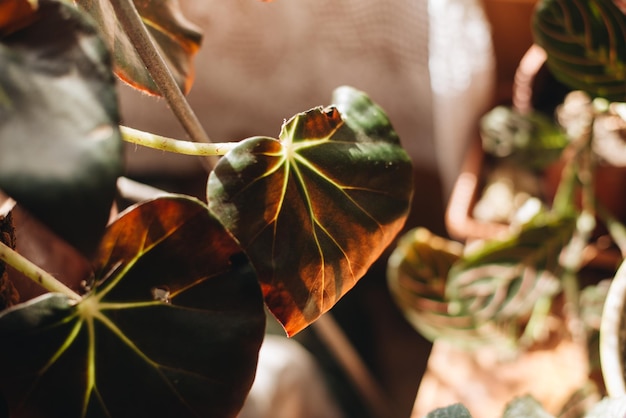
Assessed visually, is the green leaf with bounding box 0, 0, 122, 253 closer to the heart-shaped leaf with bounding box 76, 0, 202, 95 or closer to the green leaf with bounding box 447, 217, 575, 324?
the heart-shaped leaf with bounding box 76, 0, 202, 95

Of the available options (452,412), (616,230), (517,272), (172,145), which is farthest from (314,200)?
(616,230)

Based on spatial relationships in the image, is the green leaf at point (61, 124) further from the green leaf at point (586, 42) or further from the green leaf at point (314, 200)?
the green leaf at point (586, 42)

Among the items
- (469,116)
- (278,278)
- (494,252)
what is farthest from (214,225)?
(469,116)

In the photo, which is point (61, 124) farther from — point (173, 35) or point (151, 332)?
point (173, 35)

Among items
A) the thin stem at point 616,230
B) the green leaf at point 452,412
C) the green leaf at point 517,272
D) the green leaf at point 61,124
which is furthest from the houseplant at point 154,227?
the thin stem at point 616,230

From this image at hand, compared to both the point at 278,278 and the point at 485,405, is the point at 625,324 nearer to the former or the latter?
the point at 485,405

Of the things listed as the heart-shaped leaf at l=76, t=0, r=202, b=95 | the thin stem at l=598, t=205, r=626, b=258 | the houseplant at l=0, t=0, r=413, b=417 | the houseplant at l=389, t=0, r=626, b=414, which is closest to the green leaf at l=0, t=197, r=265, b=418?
the houseplant at l=0, t=0, r=413, b=417
